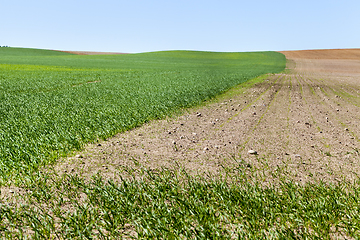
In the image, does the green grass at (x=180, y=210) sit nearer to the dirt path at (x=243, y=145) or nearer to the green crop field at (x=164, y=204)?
the green crop field at (x=164, y=204)

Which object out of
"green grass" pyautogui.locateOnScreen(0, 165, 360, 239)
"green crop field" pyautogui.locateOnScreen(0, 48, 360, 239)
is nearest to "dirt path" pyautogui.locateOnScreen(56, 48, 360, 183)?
"green crop field" pyautogui.locateOnScreen(0, 48, 360, 239)

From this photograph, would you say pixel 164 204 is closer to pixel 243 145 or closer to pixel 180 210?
pixel 180 210

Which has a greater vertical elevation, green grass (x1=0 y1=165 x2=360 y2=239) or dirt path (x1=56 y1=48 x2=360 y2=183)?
green grass (x1=0 y1=165 x2=360 y2=239)

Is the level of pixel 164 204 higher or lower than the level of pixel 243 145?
higher

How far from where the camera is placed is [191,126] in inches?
313

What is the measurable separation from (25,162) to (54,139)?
1.34m

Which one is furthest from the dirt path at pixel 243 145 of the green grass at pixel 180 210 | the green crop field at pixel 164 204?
the green grass at pixel 180 210

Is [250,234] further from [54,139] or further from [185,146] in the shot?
[54,139]

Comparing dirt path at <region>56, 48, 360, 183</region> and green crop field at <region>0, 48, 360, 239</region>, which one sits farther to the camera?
dirt path at <region>56, 48, 360, 183</region>

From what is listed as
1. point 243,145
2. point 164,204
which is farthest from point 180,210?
point 243,145

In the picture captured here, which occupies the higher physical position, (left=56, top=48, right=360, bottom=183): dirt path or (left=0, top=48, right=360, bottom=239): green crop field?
(left=0, top=48, right=360, bottom=239): green crop field

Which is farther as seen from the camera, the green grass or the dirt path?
the dirt path

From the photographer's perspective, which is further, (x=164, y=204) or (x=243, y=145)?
(x=243, y=145)

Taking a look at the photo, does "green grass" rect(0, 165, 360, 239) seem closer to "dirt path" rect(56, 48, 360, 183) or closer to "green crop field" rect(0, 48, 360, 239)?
"green crop field" rect(0, 48, 360, 239)
